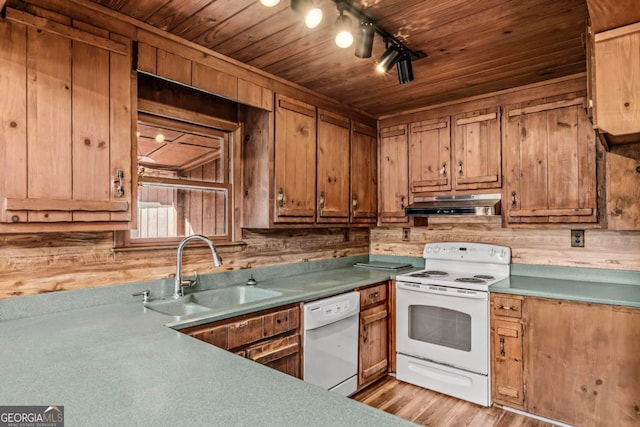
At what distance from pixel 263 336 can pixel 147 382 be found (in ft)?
3.46

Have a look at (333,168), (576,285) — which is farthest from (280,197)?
(576,285)

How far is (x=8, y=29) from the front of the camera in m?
1.50

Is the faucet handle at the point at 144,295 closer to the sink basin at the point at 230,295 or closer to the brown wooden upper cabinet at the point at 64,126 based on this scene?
the sink basin at the point at 230,295

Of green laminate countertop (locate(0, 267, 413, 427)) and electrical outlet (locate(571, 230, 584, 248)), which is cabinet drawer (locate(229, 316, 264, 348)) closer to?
green laminate countertop (locate(0, 267, 413, 427))

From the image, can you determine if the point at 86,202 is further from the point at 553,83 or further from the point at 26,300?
the point at 553,83

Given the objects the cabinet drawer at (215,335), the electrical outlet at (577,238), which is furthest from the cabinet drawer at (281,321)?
the electrical outlet at (577,238)

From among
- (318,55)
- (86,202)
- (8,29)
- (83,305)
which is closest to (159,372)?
(86,202)

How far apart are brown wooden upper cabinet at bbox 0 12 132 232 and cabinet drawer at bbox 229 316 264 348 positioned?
73cm

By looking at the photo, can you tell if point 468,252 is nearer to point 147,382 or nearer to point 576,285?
point 576,285

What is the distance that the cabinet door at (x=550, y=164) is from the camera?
2.64 m

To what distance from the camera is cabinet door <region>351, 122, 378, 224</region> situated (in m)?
3.35

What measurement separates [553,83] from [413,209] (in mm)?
1357

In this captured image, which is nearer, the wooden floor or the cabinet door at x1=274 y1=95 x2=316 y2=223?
the wooden floor

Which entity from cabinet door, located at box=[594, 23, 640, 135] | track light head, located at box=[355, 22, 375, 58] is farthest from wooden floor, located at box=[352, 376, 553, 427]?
track light head, located at box=[355, 22, 375, 58]
